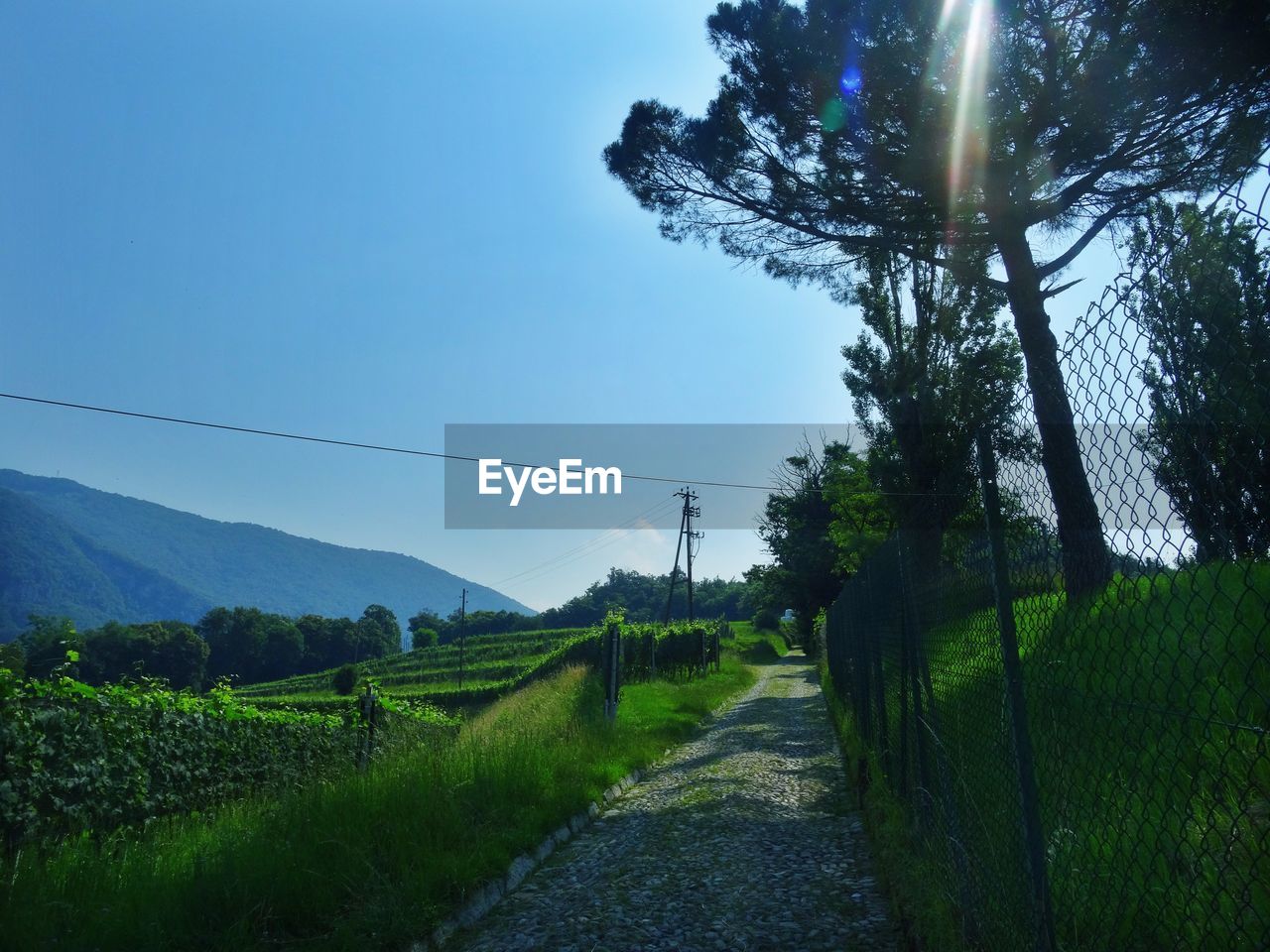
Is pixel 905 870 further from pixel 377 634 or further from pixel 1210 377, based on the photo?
pixel 377 634

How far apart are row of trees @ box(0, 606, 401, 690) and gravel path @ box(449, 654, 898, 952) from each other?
3881cm

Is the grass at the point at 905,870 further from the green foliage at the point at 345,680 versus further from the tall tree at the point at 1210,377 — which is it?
the green foliage at the point at 345,680

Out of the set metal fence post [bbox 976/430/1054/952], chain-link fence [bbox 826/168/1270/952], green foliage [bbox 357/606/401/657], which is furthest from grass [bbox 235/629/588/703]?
metal fence post [bbox 976/430/1054/952]

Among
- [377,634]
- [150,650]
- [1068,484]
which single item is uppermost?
[1068,484]

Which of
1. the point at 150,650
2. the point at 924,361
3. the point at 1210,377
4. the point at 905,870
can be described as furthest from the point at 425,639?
the point at 1210,377

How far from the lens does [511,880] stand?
5.37m

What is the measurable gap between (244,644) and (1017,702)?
287ft

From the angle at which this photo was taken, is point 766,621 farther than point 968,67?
Yes

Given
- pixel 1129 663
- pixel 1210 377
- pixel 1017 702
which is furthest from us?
pixel 1129 663

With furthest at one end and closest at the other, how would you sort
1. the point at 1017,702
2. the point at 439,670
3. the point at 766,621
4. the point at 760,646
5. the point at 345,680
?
the point at 766,621
the point at 439,670
the point at 345,680
the point at 760,646
the point at 1017,702

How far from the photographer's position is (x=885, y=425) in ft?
67.8

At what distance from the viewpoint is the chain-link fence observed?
1584 mm

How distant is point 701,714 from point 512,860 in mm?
10859

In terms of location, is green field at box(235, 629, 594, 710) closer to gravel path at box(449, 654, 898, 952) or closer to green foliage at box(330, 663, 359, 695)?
green foliage at box(330, 663, 359, 695)
